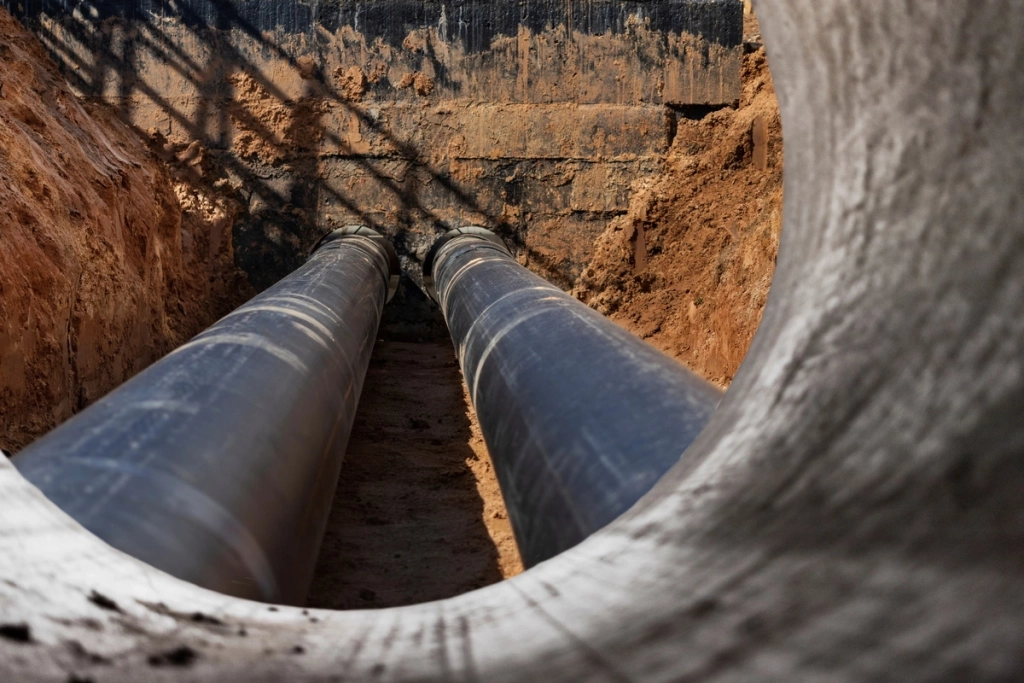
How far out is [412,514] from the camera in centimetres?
374

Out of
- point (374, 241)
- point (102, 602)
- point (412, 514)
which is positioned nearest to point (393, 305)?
point (374, 241)

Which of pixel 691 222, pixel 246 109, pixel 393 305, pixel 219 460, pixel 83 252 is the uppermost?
pixel 246 109

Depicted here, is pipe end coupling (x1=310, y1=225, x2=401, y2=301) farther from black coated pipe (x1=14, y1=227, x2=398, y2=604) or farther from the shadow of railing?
black coated pipe (x1=14, y1=227, x2=398, y2=604)

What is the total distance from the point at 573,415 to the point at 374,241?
576cm

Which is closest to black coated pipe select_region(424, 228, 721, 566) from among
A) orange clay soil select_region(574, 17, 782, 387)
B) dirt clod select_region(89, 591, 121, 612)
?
dirt clod select_region(89, 591, 121, 612)

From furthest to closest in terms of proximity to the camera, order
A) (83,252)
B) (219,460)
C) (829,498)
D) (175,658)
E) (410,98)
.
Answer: (410,98), (83,252), (219,460), (175,658), (829,498)

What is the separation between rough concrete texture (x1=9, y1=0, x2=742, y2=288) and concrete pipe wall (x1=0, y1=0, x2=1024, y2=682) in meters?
7.33

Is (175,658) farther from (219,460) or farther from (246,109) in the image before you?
(246,109)

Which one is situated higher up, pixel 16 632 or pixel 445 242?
pixel 16 632

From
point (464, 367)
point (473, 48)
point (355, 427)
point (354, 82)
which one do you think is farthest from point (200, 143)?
point (464, 367)

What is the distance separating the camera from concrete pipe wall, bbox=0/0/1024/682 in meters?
0.51

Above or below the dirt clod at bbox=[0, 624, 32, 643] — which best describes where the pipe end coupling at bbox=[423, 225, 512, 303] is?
below

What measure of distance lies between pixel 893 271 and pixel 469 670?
48 cm

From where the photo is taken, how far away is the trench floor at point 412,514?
3.04 metres
